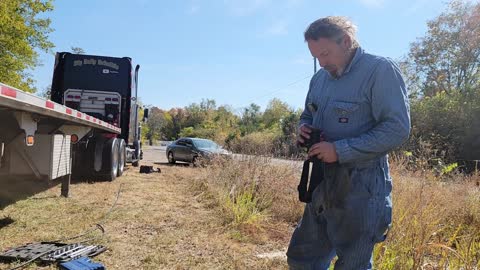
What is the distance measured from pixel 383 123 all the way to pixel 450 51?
33.0 metres

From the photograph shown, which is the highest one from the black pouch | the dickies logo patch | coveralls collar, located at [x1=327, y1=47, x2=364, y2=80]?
coveralls collar, located at [x1=327, y1=47, x2=364, y2=80]

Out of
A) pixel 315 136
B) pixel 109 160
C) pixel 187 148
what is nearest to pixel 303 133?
pixel 315 136

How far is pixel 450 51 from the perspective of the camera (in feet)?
100

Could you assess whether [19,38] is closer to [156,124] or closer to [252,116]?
[252,116]

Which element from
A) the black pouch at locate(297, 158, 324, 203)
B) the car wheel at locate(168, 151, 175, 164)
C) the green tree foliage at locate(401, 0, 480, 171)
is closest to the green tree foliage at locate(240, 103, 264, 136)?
the green tree foliage at locate(401, 0, 480, 171)

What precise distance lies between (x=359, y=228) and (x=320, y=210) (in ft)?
1.05

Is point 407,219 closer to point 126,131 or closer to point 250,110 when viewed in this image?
point 126,131

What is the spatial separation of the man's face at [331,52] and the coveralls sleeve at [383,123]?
0.20m

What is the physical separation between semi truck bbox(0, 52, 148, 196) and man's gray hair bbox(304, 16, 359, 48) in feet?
8.61

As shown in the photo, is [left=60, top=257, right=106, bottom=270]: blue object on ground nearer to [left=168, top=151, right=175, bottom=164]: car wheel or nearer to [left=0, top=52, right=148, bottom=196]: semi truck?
[left=0, top=52, right=148, bottom=196]: semi truck

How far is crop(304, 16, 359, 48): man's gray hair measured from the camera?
206 centimetres

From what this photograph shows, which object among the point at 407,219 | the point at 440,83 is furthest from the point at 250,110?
the point at 407,219

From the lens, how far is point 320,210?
89.4 inches

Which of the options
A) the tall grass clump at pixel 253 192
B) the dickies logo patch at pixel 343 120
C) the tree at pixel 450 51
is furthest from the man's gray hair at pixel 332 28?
the tree at pixel 450 51
